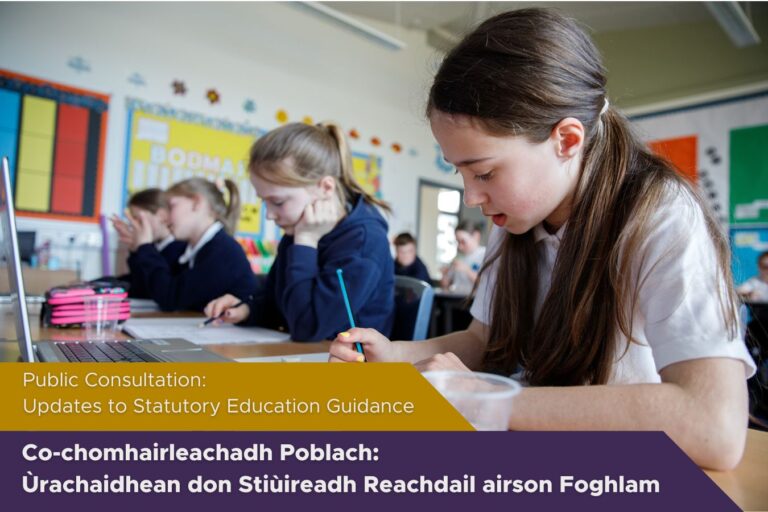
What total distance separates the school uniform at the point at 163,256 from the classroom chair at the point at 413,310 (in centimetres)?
109

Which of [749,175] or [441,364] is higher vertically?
[749,175]

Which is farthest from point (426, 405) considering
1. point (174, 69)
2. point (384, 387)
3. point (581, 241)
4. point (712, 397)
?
point (174, 69)

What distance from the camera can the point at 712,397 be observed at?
0.47m

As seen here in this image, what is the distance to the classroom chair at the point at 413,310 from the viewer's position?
4.09ft

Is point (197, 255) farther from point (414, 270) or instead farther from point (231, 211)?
point (414, 270)

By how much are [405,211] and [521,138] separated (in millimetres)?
4098

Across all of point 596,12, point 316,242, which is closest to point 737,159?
point 596,12

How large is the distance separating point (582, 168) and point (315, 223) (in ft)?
2.44

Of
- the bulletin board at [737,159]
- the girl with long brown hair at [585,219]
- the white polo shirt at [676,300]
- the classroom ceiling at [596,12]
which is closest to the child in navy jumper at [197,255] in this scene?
the girl with long brown hair at [585,219]

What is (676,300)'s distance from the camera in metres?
0.54

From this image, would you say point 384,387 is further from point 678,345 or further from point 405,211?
point 405,211

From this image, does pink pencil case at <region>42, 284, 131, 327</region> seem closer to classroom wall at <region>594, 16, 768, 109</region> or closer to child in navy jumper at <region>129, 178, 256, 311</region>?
child in navy jumper at <region>129, 178, 256, 311</region>

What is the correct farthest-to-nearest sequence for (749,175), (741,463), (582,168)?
1. (749,175)
2. (582,168)
3. (741,463)

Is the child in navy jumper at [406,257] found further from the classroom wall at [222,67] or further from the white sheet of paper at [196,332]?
the white sheet of paper at [196,332]
